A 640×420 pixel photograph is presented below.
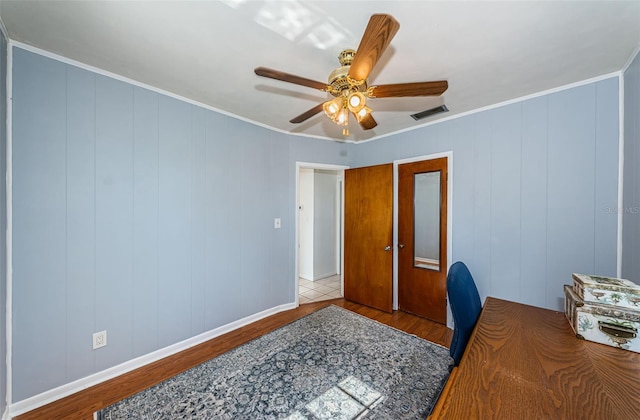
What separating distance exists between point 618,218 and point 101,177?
160 inches

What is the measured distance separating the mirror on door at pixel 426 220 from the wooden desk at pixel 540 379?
1655mm

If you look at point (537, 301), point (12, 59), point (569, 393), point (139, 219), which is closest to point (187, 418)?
point (139, 219)

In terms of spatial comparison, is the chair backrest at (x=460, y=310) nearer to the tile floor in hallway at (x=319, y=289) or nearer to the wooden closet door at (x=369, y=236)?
the wooden closet door at (x=369, y=236)

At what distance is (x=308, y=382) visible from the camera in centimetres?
186

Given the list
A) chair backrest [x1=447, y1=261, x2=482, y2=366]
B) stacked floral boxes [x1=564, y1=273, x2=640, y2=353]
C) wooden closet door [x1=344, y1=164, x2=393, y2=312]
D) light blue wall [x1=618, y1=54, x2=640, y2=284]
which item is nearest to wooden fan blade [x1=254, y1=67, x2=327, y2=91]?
chair backrest [x1=447, y1=261, x2=482, y2=366]

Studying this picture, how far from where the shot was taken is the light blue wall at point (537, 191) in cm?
192

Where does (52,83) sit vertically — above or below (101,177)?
above

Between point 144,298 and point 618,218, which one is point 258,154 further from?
point 618,218

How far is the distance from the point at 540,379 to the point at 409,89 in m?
1.48

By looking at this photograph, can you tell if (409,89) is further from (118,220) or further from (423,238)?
(118,220)

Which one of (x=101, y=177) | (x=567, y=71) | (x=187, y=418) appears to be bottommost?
(x=187, y=418)

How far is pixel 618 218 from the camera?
1.86 metres

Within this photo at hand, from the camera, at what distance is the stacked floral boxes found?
1.05 metres

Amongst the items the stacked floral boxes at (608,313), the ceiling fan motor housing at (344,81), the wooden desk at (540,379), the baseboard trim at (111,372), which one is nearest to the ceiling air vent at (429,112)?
the ceiling fan motor housing at (344,81)
